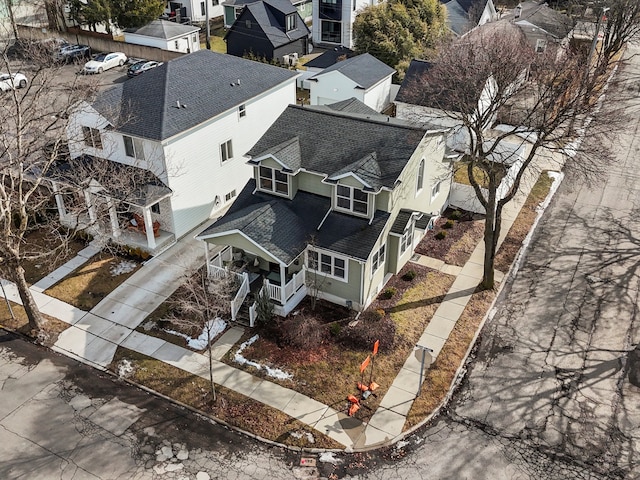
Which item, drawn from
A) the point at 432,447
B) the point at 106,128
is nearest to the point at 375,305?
the point at 432,447

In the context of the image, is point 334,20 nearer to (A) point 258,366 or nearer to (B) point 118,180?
(B) point 118,180

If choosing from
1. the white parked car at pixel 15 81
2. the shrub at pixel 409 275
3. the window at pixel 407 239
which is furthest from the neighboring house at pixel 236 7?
the shrub at pixel 409 275

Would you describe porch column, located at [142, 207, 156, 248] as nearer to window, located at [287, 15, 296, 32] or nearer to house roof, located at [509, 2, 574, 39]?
window, located at [287, 15, 296, 32]

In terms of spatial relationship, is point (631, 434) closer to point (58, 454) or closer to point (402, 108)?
point (58, 454)

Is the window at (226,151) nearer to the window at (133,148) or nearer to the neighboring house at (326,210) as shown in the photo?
the window at (133,148)

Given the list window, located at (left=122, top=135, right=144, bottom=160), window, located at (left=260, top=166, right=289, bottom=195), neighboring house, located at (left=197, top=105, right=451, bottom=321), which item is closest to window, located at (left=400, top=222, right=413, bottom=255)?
neighboring house, located at (left=197, top=105, right=451, bottom=321)

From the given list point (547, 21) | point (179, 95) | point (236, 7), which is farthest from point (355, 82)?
point (236, 7)
